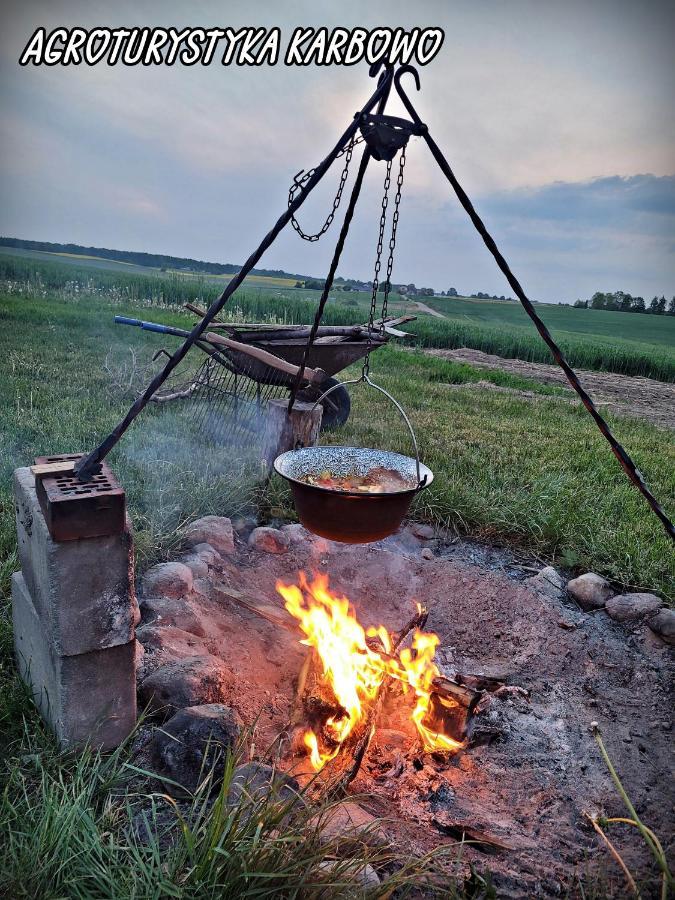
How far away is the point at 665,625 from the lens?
3.00 m

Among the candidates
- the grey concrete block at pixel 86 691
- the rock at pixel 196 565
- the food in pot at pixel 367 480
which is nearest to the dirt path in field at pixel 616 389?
the food in pot at pixel 367 480

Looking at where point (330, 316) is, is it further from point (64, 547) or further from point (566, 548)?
point (64, 547)

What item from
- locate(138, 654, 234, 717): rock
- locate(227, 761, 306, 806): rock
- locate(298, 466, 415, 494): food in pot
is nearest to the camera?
locate(227, 761, 306, 806): rock

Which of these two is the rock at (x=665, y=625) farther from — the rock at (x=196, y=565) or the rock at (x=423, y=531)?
the rock at (x=196, y=565)

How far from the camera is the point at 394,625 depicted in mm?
3150

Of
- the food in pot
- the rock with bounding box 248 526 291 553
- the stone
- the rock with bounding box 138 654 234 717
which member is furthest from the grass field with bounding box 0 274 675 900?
the food in pot

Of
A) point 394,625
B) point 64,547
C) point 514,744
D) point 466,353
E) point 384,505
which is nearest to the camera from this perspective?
point 64,547

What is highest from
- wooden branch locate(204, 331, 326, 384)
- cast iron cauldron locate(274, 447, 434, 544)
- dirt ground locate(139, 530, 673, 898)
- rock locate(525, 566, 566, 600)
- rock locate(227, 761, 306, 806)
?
wooden branch locate(204, 331, 326, 384)

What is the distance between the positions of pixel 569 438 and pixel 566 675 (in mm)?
4293

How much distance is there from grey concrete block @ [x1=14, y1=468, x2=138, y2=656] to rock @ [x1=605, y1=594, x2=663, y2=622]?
8.40 ft

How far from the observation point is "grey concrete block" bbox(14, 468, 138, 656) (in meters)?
1.79

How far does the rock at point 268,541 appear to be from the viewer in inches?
144

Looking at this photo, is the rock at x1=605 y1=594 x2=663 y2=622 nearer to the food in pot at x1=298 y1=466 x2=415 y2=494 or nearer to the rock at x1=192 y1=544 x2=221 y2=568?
the food in pot at x1=298 y1=466 x2=415 y2=494

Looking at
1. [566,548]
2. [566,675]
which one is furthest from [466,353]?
[566,675]
